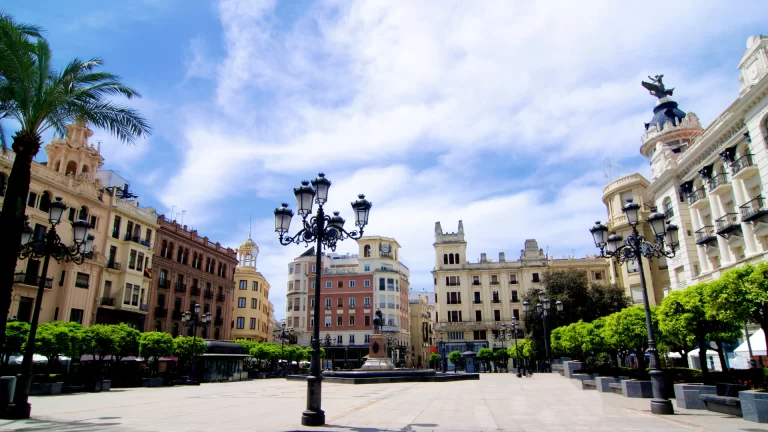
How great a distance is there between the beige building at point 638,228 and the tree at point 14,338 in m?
46.1

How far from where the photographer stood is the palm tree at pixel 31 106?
11844 millimetres

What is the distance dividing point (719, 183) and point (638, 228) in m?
21.8

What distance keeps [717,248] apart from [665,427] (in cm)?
2660

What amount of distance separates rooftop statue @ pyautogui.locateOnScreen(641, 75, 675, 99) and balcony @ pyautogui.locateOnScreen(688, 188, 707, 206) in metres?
18.8

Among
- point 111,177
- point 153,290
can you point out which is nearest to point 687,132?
point 153,290

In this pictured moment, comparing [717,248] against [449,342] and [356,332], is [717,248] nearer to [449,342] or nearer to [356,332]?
[449,342]

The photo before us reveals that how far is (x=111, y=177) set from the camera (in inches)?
1918

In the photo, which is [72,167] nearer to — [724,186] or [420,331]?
[724,186]

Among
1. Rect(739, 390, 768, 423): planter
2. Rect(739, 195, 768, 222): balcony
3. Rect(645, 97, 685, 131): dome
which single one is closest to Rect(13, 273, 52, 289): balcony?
Rect(739, 390, 768, 423): planter

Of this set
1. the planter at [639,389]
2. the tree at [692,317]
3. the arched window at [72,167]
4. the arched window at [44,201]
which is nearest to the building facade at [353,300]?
the arched window at [72,167]

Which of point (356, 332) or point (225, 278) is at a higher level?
point (225, 278)

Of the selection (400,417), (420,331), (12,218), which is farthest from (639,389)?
(420,331)

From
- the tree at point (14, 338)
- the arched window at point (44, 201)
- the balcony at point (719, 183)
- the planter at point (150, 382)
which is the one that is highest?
the arched window at point (44, 201)

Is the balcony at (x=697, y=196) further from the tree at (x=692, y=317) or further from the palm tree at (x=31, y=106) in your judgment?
the palm tree at (x=31, y=106)
